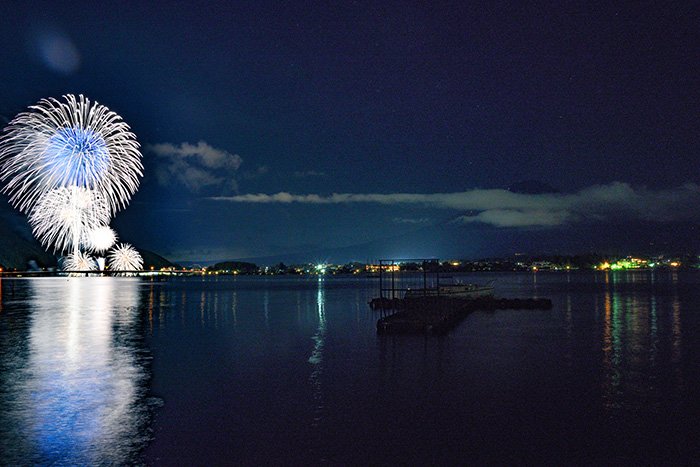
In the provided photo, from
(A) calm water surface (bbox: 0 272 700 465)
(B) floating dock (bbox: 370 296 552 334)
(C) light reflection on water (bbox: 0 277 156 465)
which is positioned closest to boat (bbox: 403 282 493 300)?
(B) floating dock (bbox: 370 296 552 334)

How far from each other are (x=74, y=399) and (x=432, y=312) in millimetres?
30901

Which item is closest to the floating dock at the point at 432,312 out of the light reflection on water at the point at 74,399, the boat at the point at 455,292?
the boat at the point at 455,292

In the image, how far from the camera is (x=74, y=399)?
1727 cm

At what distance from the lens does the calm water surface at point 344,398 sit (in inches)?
510

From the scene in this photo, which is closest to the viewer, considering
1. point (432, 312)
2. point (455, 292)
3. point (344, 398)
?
point (344, 398)

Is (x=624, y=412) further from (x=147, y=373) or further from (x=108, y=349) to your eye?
(x=108, y=349)

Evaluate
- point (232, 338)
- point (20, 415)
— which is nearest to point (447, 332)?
point (232, 338)

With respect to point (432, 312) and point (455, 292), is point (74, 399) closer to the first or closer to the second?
point (432, 312)

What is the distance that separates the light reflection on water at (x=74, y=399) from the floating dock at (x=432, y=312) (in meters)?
14.6

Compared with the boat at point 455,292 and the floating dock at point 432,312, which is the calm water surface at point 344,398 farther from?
the boat at point 455,292

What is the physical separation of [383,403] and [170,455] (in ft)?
22.6

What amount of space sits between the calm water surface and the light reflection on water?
0.06 m

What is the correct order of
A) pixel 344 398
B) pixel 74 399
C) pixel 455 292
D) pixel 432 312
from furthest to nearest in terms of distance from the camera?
pixel 455 292, pixel 432 312, pixel 344 398, pixel 74 399

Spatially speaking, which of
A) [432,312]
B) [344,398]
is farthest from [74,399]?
[432,312]
